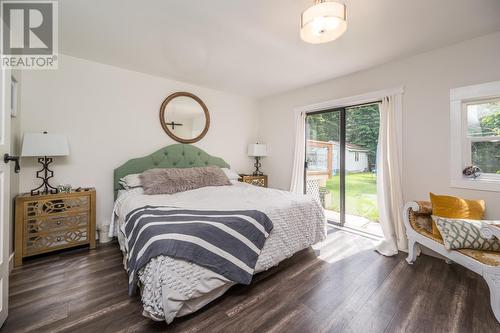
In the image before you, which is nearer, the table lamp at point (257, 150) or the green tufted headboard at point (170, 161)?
the green tufted headboard at point (170, 161)

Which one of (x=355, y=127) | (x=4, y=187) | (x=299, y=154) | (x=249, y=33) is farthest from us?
(x=299, y=154)

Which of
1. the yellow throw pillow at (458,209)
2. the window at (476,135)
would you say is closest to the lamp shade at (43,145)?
the yellow throw pillow at (458,209)

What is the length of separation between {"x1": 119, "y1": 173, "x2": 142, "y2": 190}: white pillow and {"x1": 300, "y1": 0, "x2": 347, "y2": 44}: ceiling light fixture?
252 cm

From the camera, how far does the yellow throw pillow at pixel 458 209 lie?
2025 millimetres

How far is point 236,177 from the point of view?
3.62 metres

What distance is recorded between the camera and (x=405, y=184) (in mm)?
2656

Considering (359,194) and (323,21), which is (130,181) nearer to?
(323,21)

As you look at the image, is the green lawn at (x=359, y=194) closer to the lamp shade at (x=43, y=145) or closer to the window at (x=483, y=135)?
the window at (x=483, y=135)

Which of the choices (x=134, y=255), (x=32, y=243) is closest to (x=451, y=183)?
(x=134, y=255)

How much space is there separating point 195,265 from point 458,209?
2512mm

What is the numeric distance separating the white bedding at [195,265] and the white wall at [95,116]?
70 cm

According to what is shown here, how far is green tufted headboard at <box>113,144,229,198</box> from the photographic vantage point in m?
2.94

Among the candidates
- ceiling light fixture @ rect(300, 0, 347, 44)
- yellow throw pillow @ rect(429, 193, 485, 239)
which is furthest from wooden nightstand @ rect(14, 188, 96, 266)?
yellow throw pillow @ rect(429, 193, 485, 239)

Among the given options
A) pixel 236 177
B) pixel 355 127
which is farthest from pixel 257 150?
pixel 355 127
